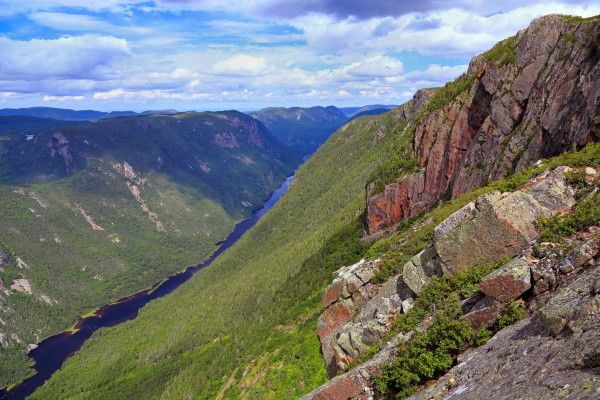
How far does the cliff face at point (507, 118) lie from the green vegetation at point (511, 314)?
74.2 feet

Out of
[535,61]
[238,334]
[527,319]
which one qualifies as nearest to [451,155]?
[535,61]

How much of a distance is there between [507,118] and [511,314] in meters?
43.1

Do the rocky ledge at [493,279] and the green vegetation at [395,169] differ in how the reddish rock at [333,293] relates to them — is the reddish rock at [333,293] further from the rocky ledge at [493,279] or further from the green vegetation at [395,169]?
the green vegetation at [395,169]

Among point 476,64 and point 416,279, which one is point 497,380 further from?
point 476,64

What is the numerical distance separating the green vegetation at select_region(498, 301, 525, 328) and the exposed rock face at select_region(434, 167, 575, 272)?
21.1 feet

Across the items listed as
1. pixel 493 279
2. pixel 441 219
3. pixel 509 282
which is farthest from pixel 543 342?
pixel 441 219

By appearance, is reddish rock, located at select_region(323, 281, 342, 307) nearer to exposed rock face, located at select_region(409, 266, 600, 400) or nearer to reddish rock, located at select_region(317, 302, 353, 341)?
reddish rock, located at select_region(317, 302, 353, 341)

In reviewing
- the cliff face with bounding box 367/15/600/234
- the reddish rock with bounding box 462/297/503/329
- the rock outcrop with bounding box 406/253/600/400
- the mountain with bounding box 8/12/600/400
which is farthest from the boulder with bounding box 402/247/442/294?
the cliff face with bounding box 367/15/600/234

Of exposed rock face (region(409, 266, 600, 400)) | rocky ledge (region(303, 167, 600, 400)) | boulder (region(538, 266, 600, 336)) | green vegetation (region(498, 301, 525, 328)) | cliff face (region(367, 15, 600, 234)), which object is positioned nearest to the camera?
exposed rock face (region(409, 266, 600, 400))

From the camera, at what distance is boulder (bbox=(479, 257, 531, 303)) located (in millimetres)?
22906

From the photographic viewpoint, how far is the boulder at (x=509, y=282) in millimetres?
22906

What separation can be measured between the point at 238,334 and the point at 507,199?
379ft

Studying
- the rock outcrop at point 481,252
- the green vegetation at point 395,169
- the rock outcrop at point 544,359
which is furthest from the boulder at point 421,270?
the green vegetation at point 395,169

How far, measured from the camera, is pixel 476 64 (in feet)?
263
